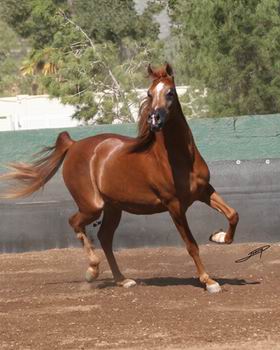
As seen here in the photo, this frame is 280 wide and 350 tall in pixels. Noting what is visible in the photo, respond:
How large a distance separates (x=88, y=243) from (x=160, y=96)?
6.48 ft

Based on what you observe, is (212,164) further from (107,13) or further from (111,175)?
(107,13)

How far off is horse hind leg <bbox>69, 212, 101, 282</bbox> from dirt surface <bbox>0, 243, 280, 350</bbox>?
0.44 feet

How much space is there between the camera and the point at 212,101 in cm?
1816

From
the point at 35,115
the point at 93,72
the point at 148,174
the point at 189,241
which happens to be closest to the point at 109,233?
the point at 148,174

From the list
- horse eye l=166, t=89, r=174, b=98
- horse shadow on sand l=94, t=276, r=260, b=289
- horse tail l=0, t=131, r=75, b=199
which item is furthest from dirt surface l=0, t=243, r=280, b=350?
horse eye l=166, t=89, r=174, b=98

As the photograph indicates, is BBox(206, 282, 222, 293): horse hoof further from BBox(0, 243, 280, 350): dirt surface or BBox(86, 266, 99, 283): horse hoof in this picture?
BBox(86, 266, 99, 283): horse hoof

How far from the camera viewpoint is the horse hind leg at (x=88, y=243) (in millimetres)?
8804

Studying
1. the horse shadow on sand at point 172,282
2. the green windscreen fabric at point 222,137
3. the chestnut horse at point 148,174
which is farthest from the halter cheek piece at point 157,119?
the green windscreen fabric at point 222,137

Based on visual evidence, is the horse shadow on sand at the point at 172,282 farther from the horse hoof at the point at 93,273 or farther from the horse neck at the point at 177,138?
the horse neck at the point at 177,138

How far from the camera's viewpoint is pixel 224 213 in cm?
806

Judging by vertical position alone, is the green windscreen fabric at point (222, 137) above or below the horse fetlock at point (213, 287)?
above

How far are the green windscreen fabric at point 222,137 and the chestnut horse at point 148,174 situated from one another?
2.35 metres

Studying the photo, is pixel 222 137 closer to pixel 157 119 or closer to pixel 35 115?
pixel 157 119

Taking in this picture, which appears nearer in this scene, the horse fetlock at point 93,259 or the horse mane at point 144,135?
the horse mane at point 144,135
